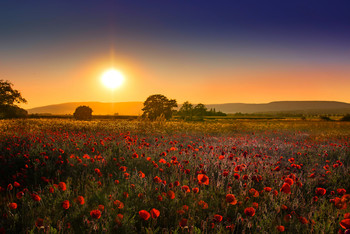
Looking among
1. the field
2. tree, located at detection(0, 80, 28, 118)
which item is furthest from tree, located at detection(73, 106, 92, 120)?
the field

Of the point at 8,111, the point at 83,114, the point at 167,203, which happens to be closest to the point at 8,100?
the point at 8,111

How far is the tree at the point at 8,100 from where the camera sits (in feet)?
105

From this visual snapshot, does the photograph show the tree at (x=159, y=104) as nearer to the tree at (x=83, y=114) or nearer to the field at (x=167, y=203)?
the tree at (x=83, y=114)

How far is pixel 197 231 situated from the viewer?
8.20 ft

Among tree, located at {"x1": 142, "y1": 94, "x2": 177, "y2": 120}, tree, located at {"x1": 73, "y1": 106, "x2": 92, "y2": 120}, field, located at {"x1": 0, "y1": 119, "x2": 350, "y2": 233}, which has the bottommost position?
field, located at {"x1": 0, "y1": 119, "x2": 350, "y2": 233}

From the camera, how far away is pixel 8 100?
32500 millimetres

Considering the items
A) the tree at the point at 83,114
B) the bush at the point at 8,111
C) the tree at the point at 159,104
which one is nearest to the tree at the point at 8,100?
the bush at the point at 8,111

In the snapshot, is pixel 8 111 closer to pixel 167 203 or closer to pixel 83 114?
pixel 83 114

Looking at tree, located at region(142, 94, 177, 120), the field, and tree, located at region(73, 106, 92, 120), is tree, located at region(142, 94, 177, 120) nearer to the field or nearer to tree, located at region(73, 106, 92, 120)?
tree, located at region(73, 106, 92, 120)

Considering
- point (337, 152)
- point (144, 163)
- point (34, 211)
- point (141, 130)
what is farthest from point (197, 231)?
point (141, 130)

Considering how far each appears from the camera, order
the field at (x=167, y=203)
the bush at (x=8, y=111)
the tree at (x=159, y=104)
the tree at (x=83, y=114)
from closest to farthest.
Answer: the field at (x=167, y=203) → the bush at (x=8, y=111) → the tree at (x=83, y=114) → the tree at (x=159, y=104)

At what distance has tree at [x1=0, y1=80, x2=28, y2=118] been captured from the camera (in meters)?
32.0

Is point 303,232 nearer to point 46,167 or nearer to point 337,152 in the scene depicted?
point 46,167

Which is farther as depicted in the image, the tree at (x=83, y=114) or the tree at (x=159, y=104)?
the tree at (x=159, y=104)
